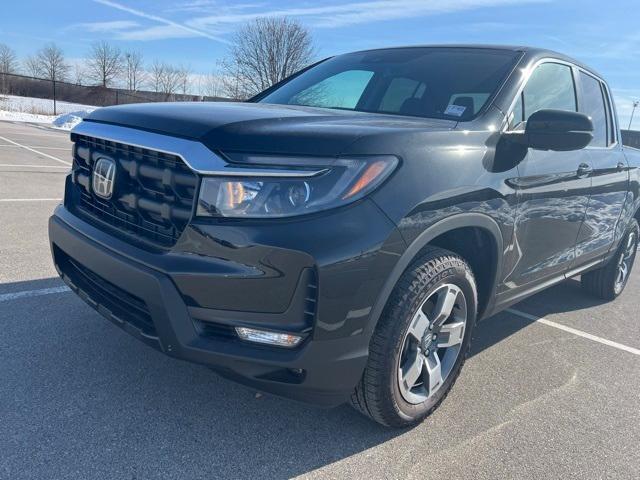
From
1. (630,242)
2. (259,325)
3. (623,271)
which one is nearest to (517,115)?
(259,325)

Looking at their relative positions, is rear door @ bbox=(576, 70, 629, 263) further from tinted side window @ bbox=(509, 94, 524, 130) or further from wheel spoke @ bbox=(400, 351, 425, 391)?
wheel spoke @ bbox=(400, 351, 425, 391)

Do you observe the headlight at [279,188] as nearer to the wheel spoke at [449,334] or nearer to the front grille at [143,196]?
the front grille at [143,196]

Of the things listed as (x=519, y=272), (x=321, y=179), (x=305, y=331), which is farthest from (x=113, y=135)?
(x=519, y=272)

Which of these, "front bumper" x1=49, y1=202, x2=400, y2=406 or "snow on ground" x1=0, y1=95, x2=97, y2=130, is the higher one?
"front bumper" x1=49, y1=202, x2=400, y2=406

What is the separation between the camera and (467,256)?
2.77m

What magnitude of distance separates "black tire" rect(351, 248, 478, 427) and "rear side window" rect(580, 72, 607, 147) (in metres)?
2.08

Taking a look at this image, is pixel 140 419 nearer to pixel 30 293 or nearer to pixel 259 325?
pixel 259 325

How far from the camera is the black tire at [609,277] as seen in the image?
484 cm

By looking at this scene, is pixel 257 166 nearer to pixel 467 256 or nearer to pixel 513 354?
pixel 467 256

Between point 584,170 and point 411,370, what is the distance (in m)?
1.98

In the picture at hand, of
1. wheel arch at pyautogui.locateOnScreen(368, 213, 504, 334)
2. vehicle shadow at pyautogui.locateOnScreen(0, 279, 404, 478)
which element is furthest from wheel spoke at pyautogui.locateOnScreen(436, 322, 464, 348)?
vehicle shadow at pyautogui.locateOnScreen(0, 279, 404, 478)

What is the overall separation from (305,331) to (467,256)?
3.97ft

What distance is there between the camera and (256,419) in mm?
2494

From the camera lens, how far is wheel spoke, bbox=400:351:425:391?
240 cm
